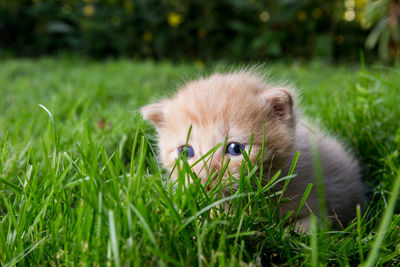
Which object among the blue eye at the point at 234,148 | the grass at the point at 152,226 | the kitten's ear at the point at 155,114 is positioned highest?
→ the kitten's ear at the point at 155,114

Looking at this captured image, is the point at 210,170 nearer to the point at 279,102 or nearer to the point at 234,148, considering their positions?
the point at 234,148

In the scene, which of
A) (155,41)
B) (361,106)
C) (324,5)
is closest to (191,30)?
(155,41)

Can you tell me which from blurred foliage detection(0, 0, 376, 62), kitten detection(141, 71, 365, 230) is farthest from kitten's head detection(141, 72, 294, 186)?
blurred foliage detection(0, 0, 376, 62)

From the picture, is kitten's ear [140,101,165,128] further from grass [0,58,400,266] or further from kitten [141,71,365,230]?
grass [0,58,400,266]

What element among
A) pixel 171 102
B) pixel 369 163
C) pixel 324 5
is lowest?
pixel 369 163

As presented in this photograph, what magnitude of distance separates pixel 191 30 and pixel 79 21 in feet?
7.41

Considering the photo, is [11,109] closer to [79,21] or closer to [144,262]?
[144,262]

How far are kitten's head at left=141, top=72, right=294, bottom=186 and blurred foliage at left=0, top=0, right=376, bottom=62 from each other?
5816mm

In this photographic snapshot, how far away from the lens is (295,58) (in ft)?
25.7

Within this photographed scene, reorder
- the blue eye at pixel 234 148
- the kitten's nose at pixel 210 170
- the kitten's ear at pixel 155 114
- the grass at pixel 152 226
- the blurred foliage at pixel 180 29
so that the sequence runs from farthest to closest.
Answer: the blurred foliage at pixel 180 29 < the kitten's ear at pixel 155 114 < the blue eye at pixel 234 148 < the kitten's nose at pixel 210 170 < the grass at pixel 152 226

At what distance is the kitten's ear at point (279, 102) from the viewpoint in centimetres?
167

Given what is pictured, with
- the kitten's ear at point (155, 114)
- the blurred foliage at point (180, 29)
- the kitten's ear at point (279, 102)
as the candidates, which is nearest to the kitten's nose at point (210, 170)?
the kitten's ear at point (279, 102)

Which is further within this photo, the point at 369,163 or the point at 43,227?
the point at 369,163

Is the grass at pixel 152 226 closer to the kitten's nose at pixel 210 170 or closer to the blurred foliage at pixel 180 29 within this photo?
the kitten's nose at pixel 210 170
